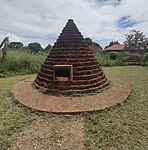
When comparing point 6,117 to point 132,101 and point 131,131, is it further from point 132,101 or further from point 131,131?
point 132,101

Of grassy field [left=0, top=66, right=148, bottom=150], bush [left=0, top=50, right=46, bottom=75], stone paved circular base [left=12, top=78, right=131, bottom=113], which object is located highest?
bush [left=0, top=50, right=46, bottom=75]

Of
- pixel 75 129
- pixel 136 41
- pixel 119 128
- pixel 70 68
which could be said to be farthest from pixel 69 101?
pixel 136 41

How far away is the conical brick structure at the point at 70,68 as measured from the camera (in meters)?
5.27

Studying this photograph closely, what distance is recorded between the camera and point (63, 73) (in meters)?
5.82

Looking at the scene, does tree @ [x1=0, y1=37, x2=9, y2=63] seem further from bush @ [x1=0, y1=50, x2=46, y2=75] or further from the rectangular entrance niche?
the rectangular entrance niche

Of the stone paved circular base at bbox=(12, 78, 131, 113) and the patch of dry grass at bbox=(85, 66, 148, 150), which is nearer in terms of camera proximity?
the patch of dry grass at bbox=(85, 66, 148, 150)

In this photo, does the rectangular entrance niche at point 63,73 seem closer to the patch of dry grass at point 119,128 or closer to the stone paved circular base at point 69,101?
the stone paved circular base at point 69,101

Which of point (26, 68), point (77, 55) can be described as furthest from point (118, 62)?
point (77, 55)

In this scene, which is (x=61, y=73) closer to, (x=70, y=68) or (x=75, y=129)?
(x=70, y=68)

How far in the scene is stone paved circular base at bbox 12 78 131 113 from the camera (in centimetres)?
419

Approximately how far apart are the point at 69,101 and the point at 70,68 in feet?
3.64

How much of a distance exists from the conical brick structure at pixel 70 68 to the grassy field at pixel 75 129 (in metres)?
1.28

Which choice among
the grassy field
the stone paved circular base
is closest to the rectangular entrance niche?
the stone paved circular base

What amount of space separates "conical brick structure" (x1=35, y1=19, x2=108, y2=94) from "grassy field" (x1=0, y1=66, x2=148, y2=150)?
1284mm
